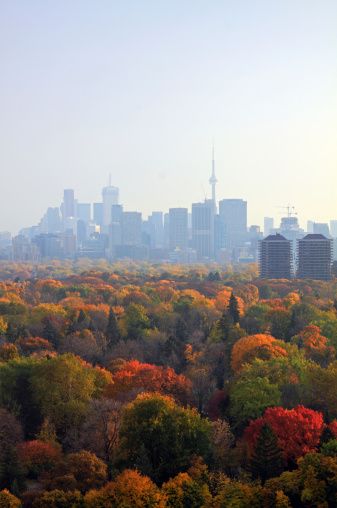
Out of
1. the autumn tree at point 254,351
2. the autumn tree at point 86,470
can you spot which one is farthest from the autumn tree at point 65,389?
the autumn tree at point 254,351

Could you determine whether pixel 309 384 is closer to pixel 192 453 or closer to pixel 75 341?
pixel 192 453

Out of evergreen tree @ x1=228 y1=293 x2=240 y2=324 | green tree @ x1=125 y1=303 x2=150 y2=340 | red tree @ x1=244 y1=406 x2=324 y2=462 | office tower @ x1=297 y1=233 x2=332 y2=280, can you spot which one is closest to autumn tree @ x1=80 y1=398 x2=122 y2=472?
red tree @ x1=244 y1=406 x2=324 y2=462

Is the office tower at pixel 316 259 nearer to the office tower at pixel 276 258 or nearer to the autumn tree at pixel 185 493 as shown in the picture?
the office tower at pixel 276 258

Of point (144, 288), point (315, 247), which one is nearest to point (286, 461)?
point (144, 288)

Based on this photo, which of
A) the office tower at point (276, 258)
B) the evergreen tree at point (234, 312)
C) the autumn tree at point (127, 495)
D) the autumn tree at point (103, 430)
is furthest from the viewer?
the office tower at point (276, 258)

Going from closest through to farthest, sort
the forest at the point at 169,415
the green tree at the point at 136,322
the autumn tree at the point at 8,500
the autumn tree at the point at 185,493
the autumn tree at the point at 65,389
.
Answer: the autumn tree at the point at 8,500, the autumn tree at the point at 185,493, the forest at the point at 169,415, the autumn tree at the point at 65,389, the green tree at the point at 136,322

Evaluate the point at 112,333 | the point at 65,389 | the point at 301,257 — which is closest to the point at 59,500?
the point at 65,389

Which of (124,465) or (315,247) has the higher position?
(315,247)
